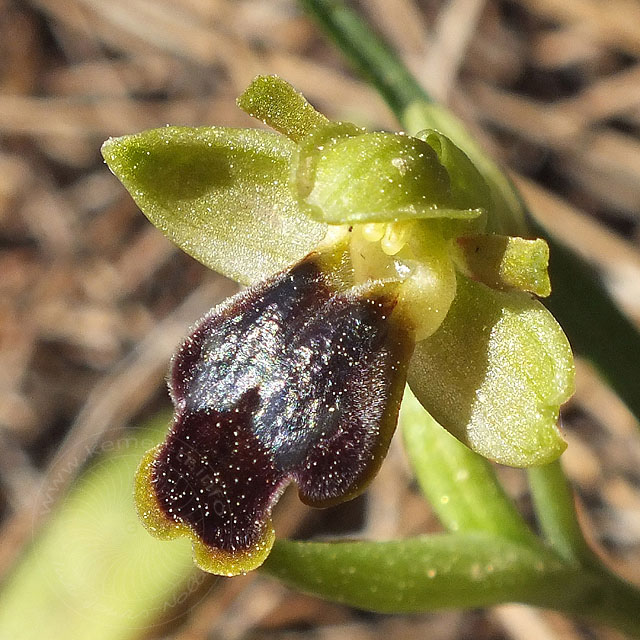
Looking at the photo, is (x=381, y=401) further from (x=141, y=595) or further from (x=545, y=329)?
(x=141, y=595)

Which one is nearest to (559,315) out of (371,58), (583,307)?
(583,307)

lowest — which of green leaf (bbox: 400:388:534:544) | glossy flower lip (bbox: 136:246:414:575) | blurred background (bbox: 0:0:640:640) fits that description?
blurred background (bbox: 0:0:640:640)

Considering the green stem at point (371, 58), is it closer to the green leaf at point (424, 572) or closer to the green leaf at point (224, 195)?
the green leaf at point (224, 195)

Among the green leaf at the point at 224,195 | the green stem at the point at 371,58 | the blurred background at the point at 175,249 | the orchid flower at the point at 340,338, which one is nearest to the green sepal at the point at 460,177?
the orchid flower at the point at 340,338

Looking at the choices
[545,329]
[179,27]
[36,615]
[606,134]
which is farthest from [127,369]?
[545,329]

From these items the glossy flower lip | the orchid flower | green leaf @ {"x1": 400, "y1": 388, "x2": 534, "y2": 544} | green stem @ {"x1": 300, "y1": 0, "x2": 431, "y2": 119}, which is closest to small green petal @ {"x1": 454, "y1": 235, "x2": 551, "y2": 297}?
the orchid flower

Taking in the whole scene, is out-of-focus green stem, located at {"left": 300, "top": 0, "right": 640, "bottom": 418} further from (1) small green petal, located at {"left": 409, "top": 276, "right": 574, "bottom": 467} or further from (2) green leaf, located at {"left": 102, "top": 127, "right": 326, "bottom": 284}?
(2) green leaf, located at {"left": 102, "top": 127, "right": 326, "bottom": 284}
